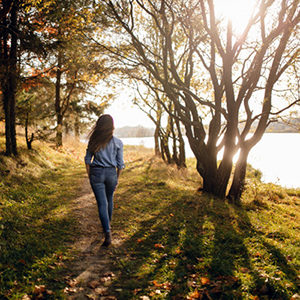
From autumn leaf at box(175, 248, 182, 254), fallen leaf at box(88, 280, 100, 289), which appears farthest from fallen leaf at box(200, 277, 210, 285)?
fallen leaf at box(88, 280, 100, 289)

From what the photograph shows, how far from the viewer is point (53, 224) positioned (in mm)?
5426

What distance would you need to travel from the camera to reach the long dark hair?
14.5ft

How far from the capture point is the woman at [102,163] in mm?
4395

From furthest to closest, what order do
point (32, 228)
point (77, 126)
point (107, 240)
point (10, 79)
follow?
point (77, 126) < point (10, 79) < point (32, 228) < point (107, 240)

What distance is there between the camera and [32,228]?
4.98 metres

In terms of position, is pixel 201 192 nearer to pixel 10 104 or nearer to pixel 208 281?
Answer: pixel 208 281

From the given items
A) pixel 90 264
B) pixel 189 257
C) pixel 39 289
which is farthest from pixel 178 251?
pixel 39 289

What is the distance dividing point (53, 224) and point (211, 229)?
3.56 meters

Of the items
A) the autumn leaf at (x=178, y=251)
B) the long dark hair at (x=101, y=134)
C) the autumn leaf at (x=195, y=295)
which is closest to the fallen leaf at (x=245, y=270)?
the autumn leaf at (x=195, y=295)

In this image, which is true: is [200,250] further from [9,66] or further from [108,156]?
[9,66]

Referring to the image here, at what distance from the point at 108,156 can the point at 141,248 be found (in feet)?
6.17

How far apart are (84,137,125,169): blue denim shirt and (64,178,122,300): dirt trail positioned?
1565 millimetres

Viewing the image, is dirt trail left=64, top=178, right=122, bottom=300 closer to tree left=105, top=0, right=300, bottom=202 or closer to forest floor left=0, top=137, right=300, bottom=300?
forest floor left=0, top=137, right=300, bottom=300

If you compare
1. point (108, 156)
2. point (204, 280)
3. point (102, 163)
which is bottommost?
point (204, 280)
